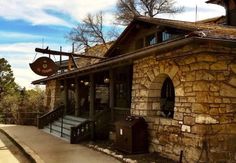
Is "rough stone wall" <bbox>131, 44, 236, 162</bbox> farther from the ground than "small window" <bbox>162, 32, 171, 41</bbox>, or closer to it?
closer to it

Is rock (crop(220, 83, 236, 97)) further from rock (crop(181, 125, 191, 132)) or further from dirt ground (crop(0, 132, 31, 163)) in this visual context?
dirt ground (crop(0, 132, 31, 163))

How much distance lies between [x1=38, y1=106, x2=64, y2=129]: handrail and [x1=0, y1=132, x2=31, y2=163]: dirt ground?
448 centimetres

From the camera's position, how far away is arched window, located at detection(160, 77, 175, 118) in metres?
11.8

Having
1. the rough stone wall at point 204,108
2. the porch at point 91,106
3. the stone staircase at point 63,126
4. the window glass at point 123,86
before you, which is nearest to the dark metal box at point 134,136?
the rough stone wall at point 204,108

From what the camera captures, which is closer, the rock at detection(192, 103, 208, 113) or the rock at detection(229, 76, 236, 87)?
the rock at detection(192, 103, 208, 113)

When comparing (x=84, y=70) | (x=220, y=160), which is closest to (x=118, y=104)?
(x=84, y=70)

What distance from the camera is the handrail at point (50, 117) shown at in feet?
67.1

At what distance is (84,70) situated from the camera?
51.1 ft

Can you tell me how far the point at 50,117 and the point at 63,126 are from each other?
2912 millimetres

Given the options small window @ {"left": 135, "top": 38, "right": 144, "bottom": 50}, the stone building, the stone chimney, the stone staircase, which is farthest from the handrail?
the stone chimney

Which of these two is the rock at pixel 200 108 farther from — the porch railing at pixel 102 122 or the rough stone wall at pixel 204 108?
the porch railing at pixel 102 122

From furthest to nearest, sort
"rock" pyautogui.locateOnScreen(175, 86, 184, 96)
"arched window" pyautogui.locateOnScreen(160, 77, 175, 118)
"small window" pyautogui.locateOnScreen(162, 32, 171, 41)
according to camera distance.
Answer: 1. "small window" pyautogui.locateOnScreen(162, 32, 171, 41)
2. "arched window" pyautogui.locateOnScreen(160, 77, 175, 118)
3. "rock" pyautogui.locateOnScreen(175, 86, 184, 96)

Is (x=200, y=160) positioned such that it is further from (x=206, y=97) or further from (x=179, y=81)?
(x=179, y=81)

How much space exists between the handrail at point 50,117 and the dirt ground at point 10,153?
176 inches
